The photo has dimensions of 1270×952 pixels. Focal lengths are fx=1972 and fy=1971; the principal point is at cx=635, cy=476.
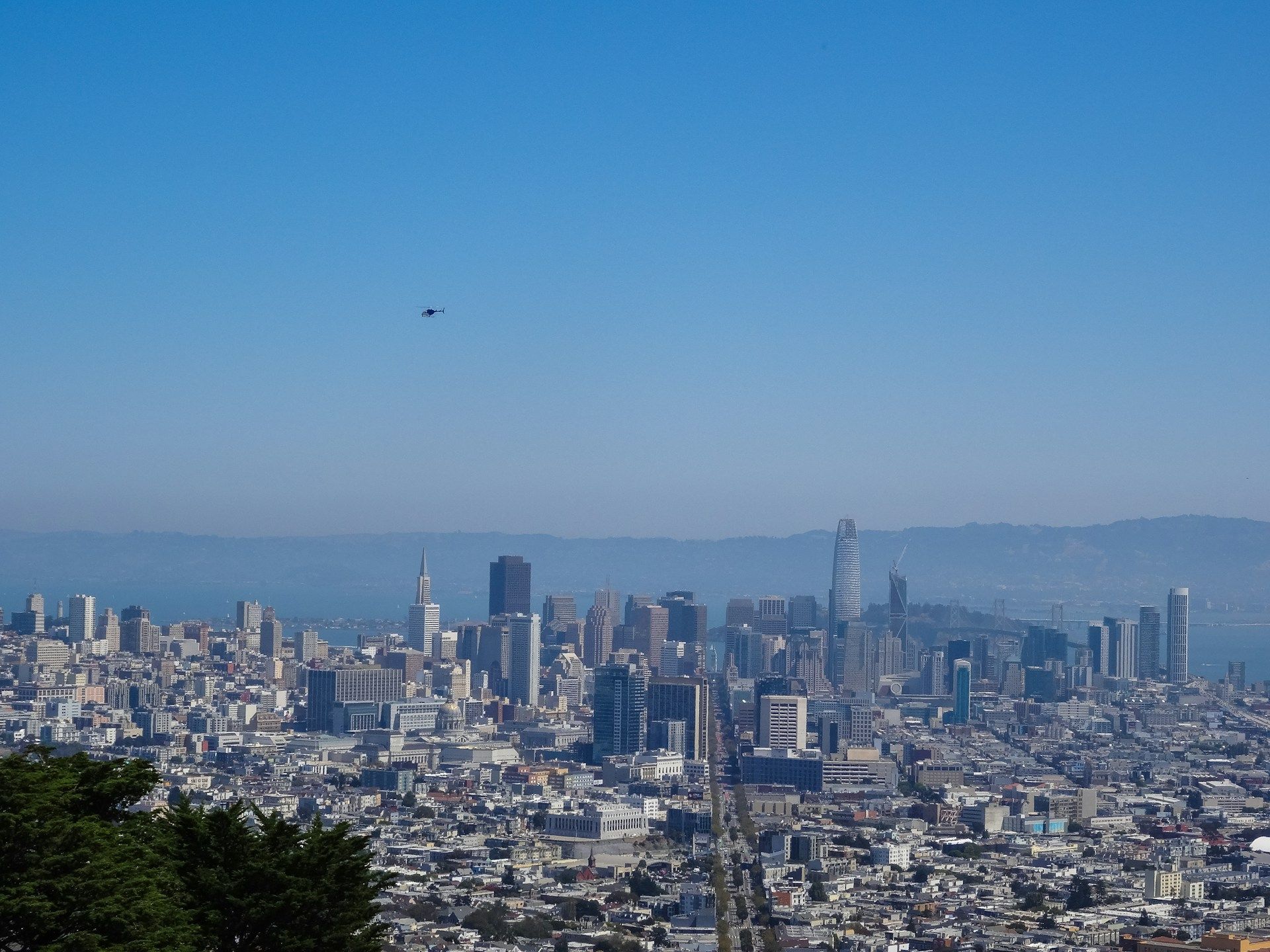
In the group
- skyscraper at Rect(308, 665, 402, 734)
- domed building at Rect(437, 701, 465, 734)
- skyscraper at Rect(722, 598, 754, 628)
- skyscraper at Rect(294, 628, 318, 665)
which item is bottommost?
domed building at Rect(437, 701, 465, 734)

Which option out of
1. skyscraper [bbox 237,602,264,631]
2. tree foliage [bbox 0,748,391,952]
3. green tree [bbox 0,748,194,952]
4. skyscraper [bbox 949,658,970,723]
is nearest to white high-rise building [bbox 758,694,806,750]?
skyscraper [bbox 949,658,970,723]

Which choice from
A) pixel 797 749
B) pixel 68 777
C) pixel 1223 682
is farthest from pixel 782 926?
pixel 1223 682

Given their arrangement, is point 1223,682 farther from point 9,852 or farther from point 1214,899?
point 9,852

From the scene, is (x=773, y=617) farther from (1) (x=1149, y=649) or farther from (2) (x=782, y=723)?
(2) (x=782, y=723)

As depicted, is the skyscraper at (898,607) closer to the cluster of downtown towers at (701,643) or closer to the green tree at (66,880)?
the cluster of downtown towers at (701,643)

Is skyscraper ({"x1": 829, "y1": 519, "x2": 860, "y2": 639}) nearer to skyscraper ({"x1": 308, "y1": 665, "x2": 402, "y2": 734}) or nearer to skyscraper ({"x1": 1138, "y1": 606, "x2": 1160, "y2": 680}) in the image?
skyscraper ({"x1": 1138, "y1": 606, "x2": 1160, "y2": 680})

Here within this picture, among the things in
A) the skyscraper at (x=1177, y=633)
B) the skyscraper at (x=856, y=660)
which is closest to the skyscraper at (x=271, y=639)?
the skyscraper at (x=856, y=660)

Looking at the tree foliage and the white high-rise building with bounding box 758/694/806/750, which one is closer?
the tree foliage
